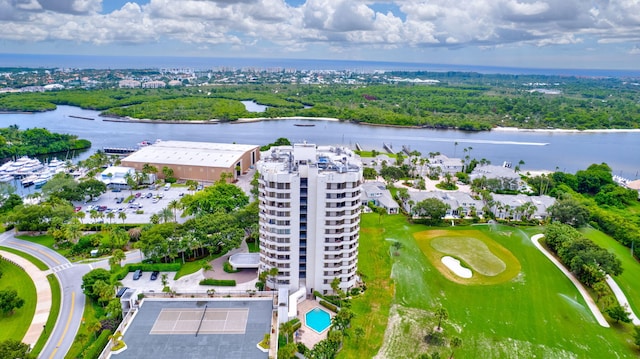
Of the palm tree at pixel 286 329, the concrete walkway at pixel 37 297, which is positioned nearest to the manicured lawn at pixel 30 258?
the concrete walkway at pixel 37 297

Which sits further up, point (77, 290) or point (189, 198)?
point (189, 198)

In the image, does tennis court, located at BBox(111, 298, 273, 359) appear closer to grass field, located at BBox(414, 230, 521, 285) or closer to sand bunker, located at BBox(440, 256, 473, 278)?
sand bunker, located at BBox(440, 256, 473, 278)

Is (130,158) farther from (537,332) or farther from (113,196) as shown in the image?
(537,332)

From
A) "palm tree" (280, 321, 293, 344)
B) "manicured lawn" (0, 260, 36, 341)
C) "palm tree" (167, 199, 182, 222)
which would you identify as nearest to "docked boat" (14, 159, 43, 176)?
"palm tree" (167, 199, 182, 222)

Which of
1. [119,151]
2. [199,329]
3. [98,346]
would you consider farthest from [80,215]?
[119,151]

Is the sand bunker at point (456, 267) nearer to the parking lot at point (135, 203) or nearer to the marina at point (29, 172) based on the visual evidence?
the parking lot at point (135, 203)

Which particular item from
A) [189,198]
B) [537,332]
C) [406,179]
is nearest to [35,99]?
[189,198]

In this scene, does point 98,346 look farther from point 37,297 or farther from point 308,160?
point 308,160
